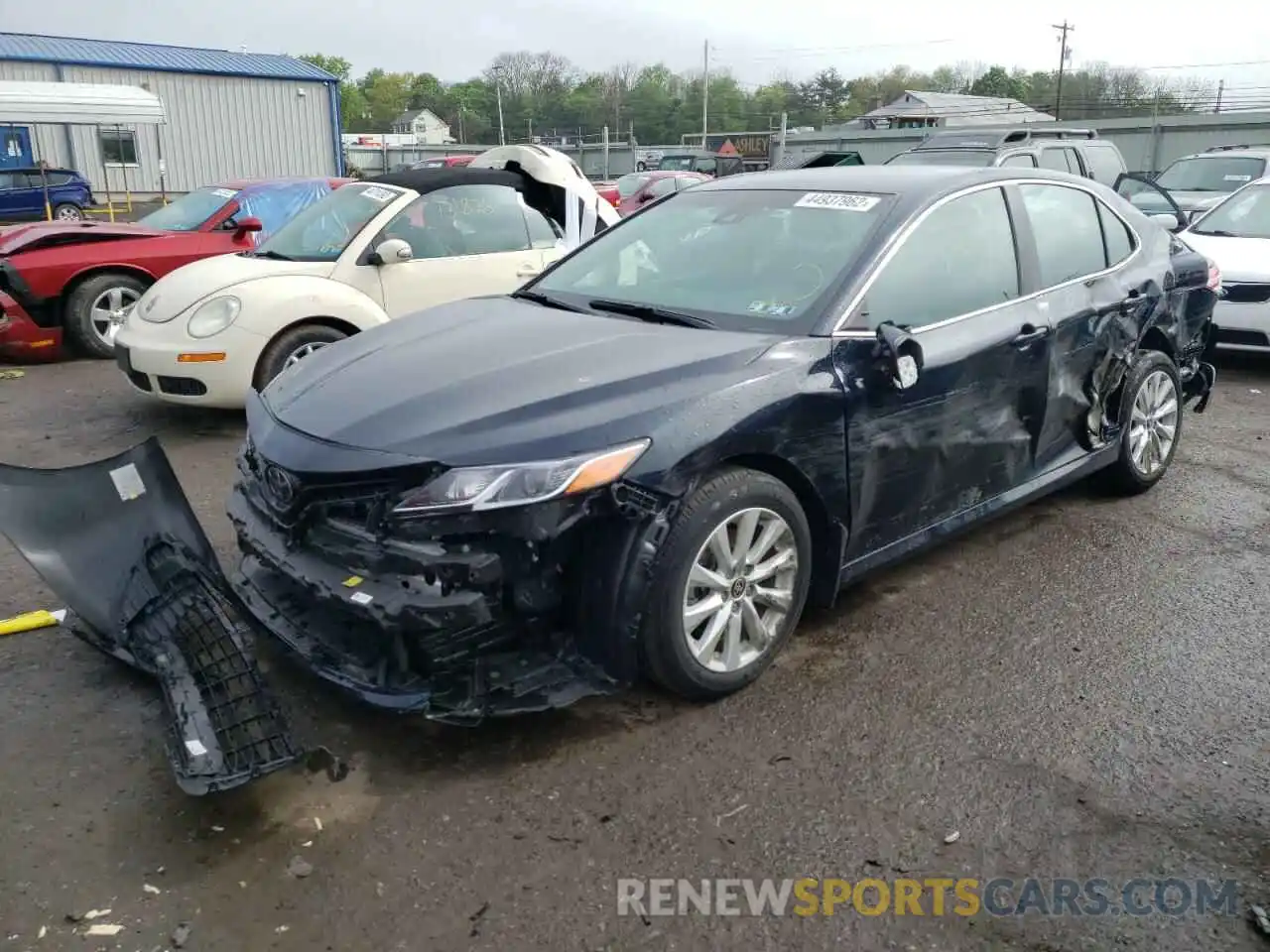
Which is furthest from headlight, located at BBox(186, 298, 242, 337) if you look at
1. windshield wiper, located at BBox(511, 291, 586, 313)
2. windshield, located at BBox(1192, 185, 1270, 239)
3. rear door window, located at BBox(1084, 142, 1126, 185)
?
rear door window, located at BBox(1084, 142, 1126, 185)

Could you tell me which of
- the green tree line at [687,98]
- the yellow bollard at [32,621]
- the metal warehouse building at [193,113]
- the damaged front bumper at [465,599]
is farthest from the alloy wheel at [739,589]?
the green tree line at [687,98]

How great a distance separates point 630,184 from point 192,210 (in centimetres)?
1163

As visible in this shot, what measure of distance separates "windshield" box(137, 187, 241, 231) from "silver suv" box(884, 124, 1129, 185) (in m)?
7.69

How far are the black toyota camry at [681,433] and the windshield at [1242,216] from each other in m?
5.32

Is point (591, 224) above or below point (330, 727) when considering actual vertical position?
above

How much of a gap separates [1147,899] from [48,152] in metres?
32.5

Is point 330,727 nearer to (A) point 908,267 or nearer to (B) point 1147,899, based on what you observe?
(B) point 1147,899

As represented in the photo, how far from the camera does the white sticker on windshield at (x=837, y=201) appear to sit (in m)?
4.07

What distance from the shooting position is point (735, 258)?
4.10 metres

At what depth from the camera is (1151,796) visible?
9.82 feet

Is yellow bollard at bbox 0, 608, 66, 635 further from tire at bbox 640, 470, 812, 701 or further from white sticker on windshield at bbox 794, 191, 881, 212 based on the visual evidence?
white sticker on windshield at bbox 794, 191, 881, 212

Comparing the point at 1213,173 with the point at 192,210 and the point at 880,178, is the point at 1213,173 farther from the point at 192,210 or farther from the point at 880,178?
the point at 192,210

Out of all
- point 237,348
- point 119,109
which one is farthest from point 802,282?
point 119,109

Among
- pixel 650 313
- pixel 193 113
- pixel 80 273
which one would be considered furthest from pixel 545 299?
pixel 193 113
